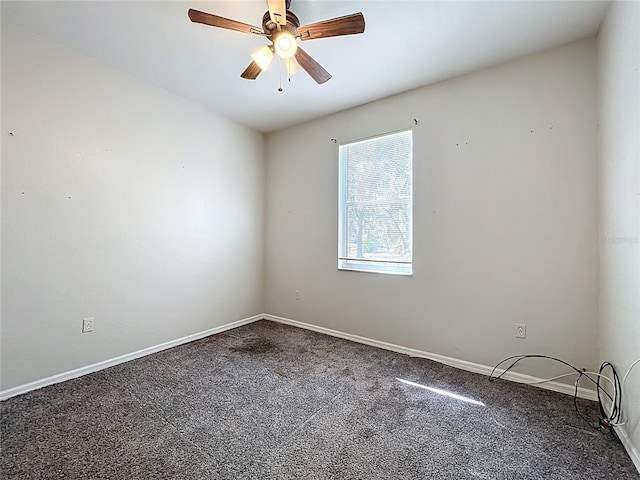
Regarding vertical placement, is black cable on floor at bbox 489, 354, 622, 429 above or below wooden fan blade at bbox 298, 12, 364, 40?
below

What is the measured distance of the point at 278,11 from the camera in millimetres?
1609

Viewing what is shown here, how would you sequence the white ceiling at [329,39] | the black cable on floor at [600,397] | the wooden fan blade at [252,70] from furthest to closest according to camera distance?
the wooden fan blade at [252,70]
the white ceiling at [329,39]
the black cable on floor at [600,397]

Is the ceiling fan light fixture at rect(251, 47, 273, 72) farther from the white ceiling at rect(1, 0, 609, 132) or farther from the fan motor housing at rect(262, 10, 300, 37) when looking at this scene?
the white ceiling at rect(1, 0, 609, 132)

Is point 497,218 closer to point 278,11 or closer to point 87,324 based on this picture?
point 278,11

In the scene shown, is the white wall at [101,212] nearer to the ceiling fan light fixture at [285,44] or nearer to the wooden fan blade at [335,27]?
the ceiling fan light fixture at [285,44]

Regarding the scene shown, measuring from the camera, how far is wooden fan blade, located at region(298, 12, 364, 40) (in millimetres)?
1591

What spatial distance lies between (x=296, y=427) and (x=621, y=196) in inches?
89.1

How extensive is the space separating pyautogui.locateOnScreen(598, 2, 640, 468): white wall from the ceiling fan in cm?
143

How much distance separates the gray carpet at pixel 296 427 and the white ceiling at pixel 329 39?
2525mm

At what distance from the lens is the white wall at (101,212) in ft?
6.85

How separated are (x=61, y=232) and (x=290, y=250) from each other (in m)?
2.22

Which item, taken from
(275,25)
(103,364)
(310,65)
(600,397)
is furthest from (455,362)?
(103,364)

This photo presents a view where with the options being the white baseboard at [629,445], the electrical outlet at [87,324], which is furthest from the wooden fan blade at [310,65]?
the white baseboard at [629,445]

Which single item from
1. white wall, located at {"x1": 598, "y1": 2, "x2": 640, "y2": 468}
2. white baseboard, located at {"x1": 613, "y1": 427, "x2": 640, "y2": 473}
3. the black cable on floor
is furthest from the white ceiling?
white baseboard, located at {"x1": 613, "y1": 427, "x2": 640, "y2": 473}
